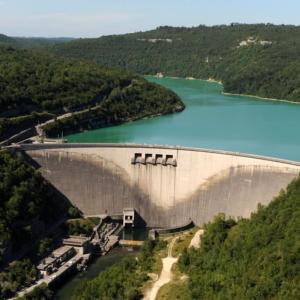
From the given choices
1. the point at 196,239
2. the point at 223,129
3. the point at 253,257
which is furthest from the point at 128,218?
the point at 223,129

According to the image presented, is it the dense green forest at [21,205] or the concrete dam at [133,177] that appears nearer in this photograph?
the dense green forest at [21,205]

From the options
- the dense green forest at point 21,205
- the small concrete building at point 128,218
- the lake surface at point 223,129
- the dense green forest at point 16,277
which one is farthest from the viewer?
the lake surface at point 223,129

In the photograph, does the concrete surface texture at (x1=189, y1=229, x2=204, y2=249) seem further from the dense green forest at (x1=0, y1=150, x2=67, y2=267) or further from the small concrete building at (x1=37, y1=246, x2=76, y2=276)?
the dense green forest at (x1=0, y1=150, x2=67, y2=267)

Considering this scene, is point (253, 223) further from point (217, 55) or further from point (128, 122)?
point (217, 55)

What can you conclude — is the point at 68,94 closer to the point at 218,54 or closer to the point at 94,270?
the point at 94,270

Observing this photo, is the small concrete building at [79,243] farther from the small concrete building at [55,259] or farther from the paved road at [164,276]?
the paved road at [164,276]

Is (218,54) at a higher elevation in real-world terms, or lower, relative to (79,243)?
higher

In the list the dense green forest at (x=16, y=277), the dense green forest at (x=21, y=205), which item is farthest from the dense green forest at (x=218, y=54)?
the dense green forest at (x=16, y=277)
